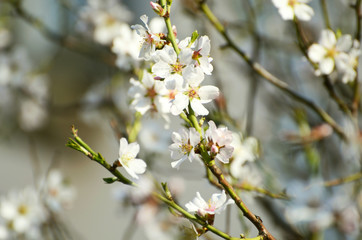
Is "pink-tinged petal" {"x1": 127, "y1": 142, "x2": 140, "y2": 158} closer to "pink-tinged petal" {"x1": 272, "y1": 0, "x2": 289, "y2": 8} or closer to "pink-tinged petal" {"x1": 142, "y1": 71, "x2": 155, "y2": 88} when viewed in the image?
"pink-tinged petal" {"x1": 142, "y1": 71, "x2": 155, "y2": 88}

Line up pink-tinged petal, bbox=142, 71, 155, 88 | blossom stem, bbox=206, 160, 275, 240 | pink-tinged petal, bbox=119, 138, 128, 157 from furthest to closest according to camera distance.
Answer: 1. pink-tinged petal, bbox=142, 71, 155, 88
2. pink-tinged petal, bbox=119, 138, 128, 157
3. blossom stem, bbox=206, 160, 275, 240

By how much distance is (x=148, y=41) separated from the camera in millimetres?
658

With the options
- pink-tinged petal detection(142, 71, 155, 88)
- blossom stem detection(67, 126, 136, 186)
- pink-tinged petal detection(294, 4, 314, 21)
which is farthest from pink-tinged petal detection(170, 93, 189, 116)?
pink-tinged petal detection(294, 4, 314, 21)

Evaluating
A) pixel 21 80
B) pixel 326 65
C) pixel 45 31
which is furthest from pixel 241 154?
pixel 21 80

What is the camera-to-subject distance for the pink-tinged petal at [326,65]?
97 cm

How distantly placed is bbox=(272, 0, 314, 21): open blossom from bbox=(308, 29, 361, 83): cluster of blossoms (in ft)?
0.22

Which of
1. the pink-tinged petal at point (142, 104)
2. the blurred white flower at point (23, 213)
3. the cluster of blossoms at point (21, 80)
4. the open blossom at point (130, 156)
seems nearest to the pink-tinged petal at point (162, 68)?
the open blossom at point (130, 156)

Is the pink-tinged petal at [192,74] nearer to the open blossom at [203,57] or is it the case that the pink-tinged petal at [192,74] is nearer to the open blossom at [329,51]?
the open blossom at [203,57]

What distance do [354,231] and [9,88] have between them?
5.54ft

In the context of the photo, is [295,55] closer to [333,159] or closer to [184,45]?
[333,159]

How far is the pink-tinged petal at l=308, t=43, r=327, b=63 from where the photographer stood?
980mm

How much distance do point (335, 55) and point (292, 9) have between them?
5.5 inches

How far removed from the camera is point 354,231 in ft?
4.20

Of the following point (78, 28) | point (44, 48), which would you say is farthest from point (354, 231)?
point (44, 48)
